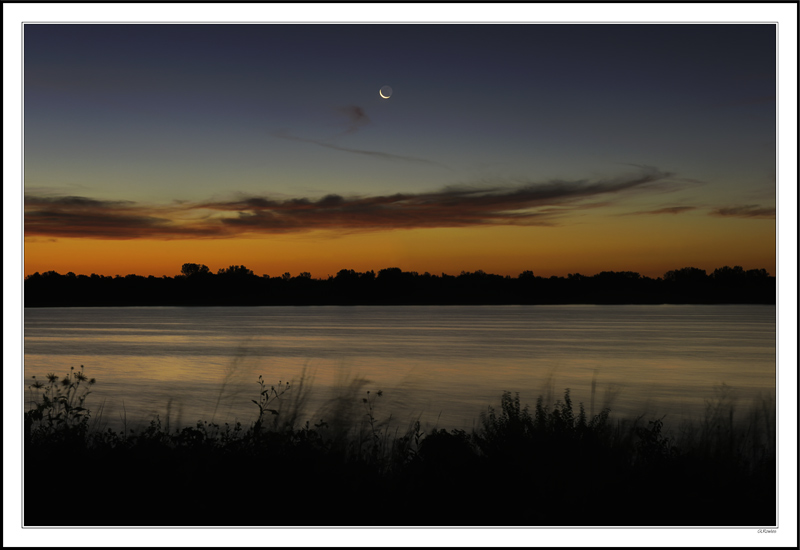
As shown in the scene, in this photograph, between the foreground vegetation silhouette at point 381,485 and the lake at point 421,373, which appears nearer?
the foreground vegetation silhouette at point 381,485

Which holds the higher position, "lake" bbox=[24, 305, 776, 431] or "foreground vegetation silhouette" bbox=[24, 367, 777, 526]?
"foreground vegetation silhouette" bbox=[24, 367, 777, 526]

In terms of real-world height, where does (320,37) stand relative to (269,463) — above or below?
above

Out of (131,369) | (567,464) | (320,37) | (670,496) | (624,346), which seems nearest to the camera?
(670,496)

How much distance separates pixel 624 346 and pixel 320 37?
31.9m

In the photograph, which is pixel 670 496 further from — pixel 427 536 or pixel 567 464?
pixel 427 536

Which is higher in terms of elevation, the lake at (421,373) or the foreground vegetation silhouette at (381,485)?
the foreground vegetation silhouette at (381,485)

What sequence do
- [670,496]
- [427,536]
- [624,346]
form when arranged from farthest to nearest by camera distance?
[624,346]
[670,496]
[427,536]

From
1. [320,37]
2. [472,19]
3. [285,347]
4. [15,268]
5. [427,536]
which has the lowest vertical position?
[285,347]

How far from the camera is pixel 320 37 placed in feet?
23.7

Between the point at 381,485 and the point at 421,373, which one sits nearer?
the point at 381,485

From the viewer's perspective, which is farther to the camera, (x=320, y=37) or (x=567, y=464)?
(x=320, y=37)

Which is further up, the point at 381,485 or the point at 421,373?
the point at 381,485

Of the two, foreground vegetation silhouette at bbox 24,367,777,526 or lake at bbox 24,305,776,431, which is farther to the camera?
lake at bbox 24,305,776,431

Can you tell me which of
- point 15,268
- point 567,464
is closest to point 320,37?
point 15,268
